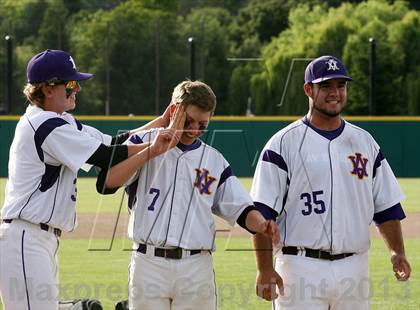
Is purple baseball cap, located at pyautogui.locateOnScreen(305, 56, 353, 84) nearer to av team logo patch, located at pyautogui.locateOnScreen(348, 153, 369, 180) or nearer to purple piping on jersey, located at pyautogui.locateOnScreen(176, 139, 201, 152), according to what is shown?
av team logo patch, located at pyautogui.locateOnScreen(348, 153, 369, 180)

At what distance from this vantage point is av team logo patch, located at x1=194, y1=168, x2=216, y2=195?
4328mm

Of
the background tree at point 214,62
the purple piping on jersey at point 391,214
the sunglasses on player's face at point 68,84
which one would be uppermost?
the sunglasses on player's face at point 68,84

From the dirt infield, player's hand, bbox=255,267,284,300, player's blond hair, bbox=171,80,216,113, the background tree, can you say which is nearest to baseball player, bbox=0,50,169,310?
player's blond hair, bbox=171,80,216,113

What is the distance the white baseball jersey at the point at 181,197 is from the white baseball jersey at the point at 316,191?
174 mm

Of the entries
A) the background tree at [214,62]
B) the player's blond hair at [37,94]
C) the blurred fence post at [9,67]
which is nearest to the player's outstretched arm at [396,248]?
the player's blond hair at [37,94]

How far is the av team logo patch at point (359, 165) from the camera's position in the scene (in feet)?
14.7

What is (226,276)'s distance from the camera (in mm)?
8906

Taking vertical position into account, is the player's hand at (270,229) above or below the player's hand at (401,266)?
above

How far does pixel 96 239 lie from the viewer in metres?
11.6

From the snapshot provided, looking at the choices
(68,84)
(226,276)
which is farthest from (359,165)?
(226,276)

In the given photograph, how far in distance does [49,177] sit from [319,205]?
50.7 inches

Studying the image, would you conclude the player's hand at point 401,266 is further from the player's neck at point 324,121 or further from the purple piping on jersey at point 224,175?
the purple piping on jersey at point 224,175

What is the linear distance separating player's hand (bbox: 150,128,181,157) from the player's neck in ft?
2.58

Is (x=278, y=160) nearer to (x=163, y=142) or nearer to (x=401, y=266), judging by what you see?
(x=163, y=142)
